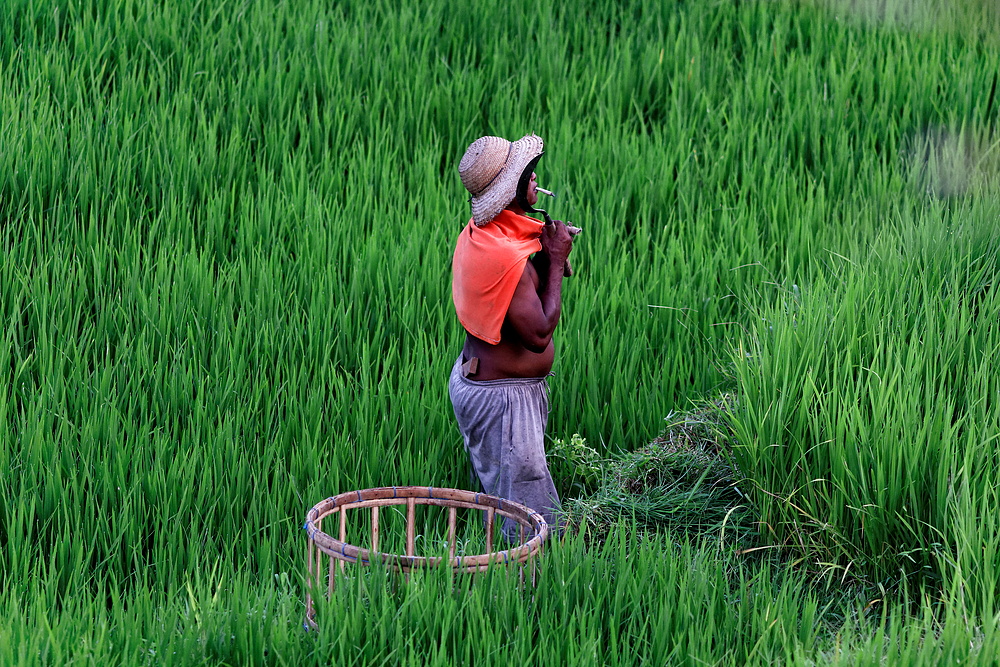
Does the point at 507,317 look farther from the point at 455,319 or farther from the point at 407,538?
the point at 455,319

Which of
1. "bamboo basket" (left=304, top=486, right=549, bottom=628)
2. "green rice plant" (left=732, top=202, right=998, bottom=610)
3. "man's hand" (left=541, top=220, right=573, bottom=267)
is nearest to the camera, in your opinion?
"bamboo basket" (left=304, top=486, right=549, bottom=628)

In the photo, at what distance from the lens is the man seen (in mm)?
2797

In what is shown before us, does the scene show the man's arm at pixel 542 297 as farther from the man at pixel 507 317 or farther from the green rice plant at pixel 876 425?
the green rice plant at pixel 876 425

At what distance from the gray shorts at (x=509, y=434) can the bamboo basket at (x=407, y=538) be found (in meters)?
0.18

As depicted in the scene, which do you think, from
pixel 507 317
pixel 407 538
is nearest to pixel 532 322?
pixel 507 317

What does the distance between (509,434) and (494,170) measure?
70cm

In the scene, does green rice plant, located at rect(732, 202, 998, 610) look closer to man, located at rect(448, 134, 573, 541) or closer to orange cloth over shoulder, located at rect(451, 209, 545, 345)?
man, located at rect(448, 134, 573, 541)

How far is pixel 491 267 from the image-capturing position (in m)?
2.79

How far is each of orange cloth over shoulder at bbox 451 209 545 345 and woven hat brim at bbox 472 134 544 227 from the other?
0.05 meters

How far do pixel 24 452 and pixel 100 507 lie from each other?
31 centimetres

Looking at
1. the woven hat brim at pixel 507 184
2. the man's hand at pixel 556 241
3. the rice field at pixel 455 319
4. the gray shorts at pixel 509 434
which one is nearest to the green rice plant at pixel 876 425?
the rice field at pixel 455 319

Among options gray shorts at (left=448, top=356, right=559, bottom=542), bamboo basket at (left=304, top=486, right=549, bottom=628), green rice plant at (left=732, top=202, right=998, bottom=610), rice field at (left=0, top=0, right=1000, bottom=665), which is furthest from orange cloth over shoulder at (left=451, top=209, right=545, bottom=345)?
green rice plant at (left=732, top=202, right=998, bottom=610)

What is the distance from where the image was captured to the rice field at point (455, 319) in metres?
2.44

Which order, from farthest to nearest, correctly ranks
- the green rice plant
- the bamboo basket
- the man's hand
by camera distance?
the man's hand, the green rice plant, the bamboo basket
